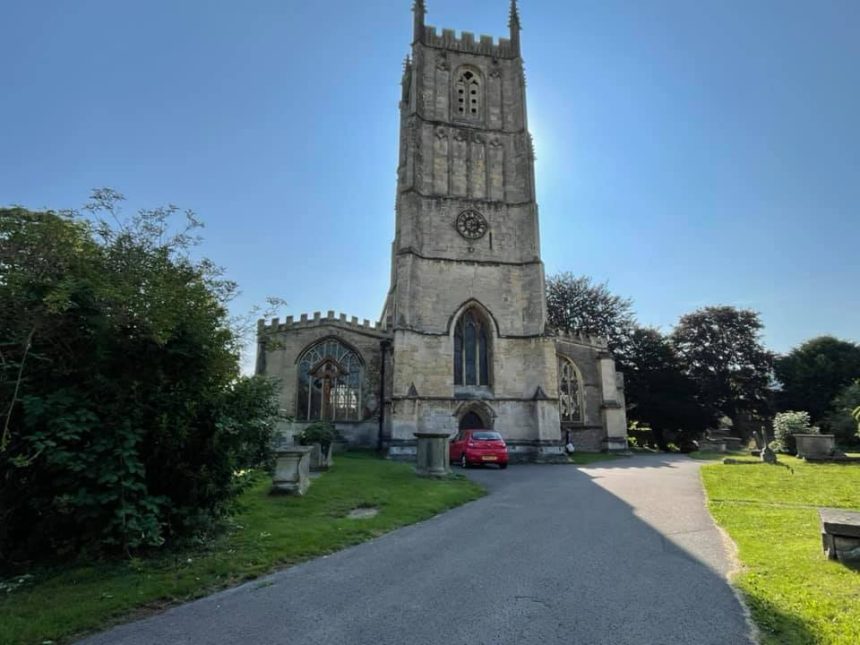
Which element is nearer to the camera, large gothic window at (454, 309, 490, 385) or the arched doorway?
the arched doorway

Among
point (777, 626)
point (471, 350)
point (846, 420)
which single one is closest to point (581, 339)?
point (471, 350)

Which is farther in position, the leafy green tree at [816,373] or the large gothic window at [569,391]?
the leafy green tree at [816,373]

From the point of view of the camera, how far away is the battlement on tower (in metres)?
29.6

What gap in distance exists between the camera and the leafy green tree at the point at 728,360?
122 feet

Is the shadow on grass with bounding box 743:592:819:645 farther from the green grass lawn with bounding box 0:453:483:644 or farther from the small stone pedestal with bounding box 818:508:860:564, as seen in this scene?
the green grass lawn with bounding box 0:453:483:644

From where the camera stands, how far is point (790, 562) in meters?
5.41

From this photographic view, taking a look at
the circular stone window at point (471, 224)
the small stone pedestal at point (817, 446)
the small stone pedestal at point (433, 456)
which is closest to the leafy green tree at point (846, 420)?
the small stone pedestal at point (817, 446)

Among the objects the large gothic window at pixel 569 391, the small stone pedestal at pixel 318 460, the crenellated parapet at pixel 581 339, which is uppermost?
the crenellated parapet at pixel 581 339

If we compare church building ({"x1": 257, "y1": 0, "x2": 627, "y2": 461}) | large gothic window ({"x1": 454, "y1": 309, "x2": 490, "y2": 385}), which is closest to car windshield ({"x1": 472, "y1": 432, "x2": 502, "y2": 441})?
church building ({"x1": 257, "y1": 0, "x2": 627, "y2": 461})

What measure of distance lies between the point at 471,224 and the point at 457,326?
5.71m

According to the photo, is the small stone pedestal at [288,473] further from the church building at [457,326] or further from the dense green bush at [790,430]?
the dense green bush at [790,430]

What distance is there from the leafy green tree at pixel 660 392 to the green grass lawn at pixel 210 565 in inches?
1151

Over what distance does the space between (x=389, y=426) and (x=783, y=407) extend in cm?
3172

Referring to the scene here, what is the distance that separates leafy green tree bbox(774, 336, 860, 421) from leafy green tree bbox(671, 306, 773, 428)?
1.39m
